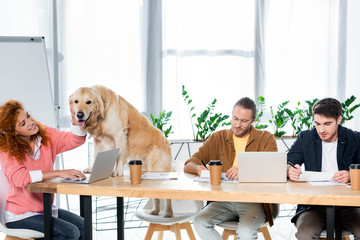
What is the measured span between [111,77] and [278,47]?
1906 mm

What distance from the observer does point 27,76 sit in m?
3.55

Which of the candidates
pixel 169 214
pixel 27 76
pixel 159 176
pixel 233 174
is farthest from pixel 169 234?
pixel 27 76

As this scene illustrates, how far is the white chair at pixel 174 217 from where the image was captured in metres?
2.76

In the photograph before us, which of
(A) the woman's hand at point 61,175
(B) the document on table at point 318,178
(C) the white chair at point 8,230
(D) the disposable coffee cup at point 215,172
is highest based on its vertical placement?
(D) the disposable coffee cup at point 215,172

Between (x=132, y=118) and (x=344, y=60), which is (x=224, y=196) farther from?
(x=344, y=60)

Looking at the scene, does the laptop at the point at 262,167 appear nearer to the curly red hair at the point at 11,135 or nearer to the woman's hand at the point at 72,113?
the woman's hand at the point at 72,113

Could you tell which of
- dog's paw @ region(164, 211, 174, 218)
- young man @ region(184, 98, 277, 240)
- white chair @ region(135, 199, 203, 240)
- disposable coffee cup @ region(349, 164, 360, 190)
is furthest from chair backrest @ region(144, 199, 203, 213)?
disposable coffee cup @ region(349, 164, 360, 190)

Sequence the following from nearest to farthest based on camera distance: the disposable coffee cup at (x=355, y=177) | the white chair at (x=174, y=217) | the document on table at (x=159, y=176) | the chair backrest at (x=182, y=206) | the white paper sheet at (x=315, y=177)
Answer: the disposable coffee cup at (x=355, y=177)
the white paper sheet at (x=315, y=177)
the document on table at (x=159, y=176)
the white chair at (x=174, y=217)
the chair backrest at (x=182, y=206)

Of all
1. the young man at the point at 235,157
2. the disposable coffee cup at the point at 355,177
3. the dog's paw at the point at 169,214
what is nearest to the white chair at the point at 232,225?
the young man at the point at 235,157

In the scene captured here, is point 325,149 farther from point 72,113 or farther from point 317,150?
point 72,113

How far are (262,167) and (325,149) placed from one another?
653 mm

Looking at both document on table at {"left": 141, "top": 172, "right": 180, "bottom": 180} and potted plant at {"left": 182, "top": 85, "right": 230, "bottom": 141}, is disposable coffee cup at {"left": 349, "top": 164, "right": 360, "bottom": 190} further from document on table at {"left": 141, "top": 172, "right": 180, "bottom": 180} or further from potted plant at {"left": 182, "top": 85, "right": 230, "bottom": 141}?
potted plant at {"left": 182, "top": 85, "right": 230, "bottom": 141}

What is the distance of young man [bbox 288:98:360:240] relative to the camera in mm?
2418

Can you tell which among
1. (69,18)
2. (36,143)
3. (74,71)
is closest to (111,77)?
(74,71)
